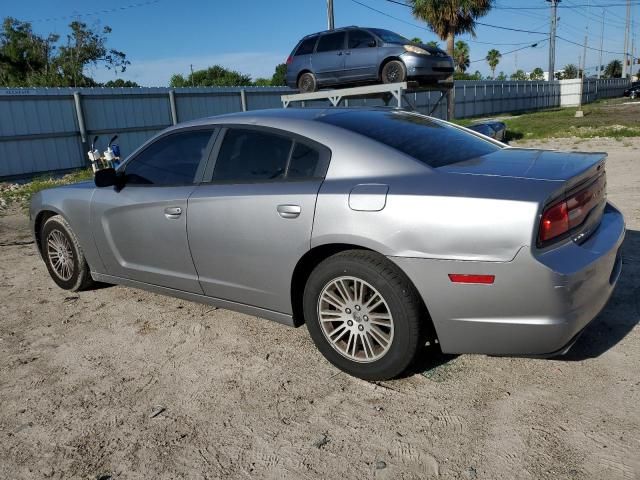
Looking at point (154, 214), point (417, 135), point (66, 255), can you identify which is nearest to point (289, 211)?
point (417, 135)

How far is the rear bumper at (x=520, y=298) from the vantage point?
243 centimetres

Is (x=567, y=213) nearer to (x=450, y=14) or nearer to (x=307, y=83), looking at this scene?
(x=307, y=83)

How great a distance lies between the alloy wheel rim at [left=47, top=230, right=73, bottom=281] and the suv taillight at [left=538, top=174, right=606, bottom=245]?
3788 millimetres

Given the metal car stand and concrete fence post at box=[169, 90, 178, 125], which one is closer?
the metal car stand

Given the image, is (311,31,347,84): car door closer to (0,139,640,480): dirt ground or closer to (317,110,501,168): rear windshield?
(317,110,501,168): rear windshield

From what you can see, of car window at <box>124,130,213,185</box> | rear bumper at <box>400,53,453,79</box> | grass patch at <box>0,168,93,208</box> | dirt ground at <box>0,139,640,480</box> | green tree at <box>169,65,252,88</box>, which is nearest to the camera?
dirt ground at <box>0,139,640,480</box>

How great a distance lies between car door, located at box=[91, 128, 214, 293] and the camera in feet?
12.1

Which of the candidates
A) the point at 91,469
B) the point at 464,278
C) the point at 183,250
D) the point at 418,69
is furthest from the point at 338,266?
the point at 418,69

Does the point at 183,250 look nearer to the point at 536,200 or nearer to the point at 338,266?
the point at 338,266

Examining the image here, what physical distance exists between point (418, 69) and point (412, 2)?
61.3ft

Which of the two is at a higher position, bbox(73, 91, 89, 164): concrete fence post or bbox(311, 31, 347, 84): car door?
bbox(311, 31, 347, 84): car door

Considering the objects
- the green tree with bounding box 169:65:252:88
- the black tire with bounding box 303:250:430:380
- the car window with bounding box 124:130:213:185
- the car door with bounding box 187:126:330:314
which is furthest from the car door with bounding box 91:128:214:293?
the green tree with bounding box 169:65:252:88

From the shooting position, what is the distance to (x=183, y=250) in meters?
3.64

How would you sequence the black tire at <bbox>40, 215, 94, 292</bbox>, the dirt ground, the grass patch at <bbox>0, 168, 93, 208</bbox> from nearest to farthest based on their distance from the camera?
the dirt ground → the black tire at <bbox>40, 215, 94, 292</bbox> → the grass patch at <bbox>0, 168, 93, 208</bbox>
